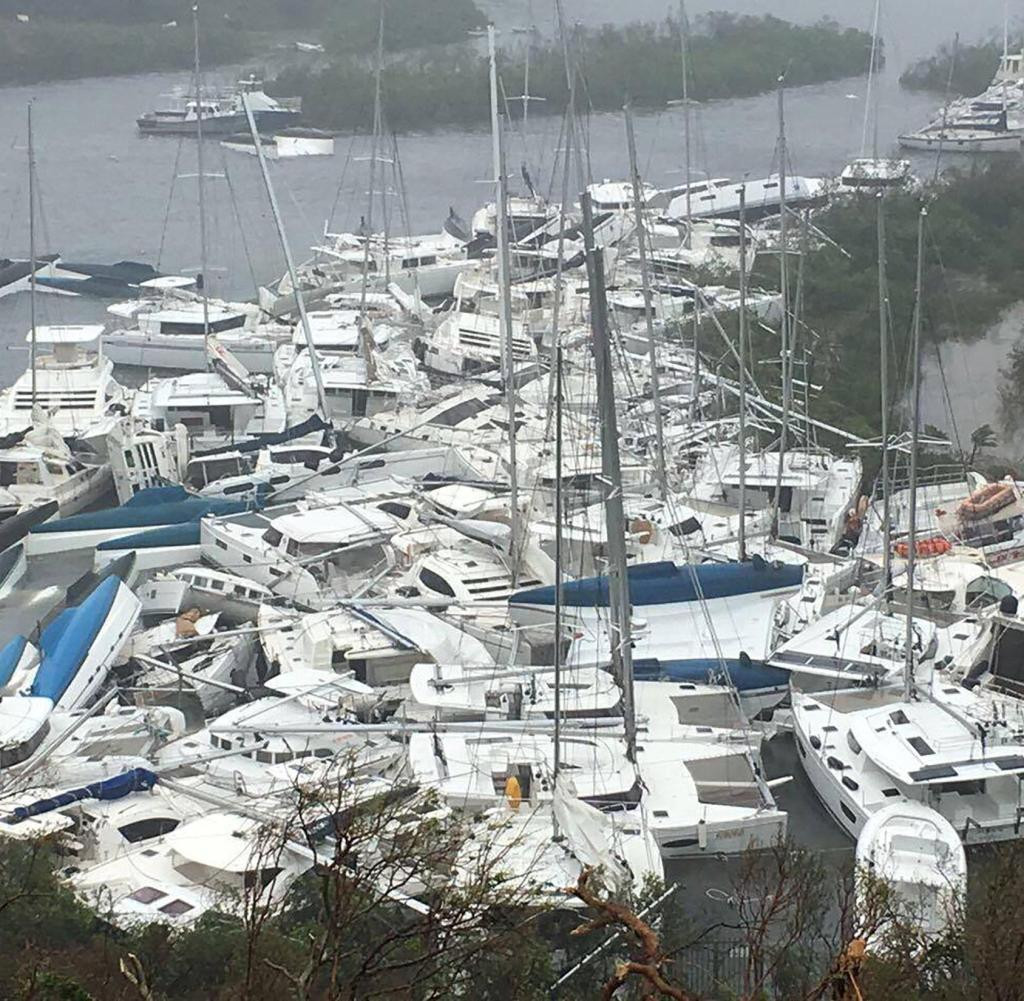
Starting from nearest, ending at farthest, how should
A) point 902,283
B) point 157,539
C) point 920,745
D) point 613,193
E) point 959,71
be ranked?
point 920,745 < point 157,539 < point 902,283 < point 613,193 < point 959,71

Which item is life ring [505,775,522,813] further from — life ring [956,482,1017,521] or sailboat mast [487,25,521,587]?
life ring [956,482,1017,521]

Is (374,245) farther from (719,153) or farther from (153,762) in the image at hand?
(153,762)

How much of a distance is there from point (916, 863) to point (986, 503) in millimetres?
5368

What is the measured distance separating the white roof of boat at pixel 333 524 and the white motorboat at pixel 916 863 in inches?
192

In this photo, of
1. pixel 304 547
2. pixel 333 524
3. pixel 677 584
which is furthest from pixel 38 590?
pixel 677 584

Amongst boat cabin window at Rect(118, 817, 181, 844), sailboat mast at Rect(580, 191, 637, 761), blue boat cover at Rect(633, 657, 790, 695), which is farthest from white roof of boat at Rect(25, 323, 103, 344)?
→ sailboat mast at Rect(580, 191, 637, 761)

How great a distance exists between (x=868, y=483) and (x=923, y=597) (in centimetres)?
329

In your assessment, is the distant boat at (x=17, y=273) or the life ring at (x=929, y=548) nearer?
the life ring at (x=929, y=548)

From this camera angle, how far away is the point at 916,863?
31.7ft

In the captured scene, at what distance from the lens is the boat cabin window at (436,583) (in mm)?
13102

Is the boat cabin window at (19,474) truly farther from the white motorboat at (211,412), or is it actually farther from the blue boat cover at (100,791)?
the blue boat cover at (100,791)

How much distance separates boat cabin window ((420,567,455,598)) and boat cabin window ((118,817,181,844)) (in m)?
3.44

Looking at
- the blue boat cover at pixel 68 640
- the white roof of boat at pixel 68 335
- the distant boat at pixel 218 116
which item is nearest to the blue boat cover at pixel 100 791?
the blue boat cover at pixel 68 640

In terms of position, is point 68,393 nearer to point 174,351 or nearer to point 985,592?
point 174,351
